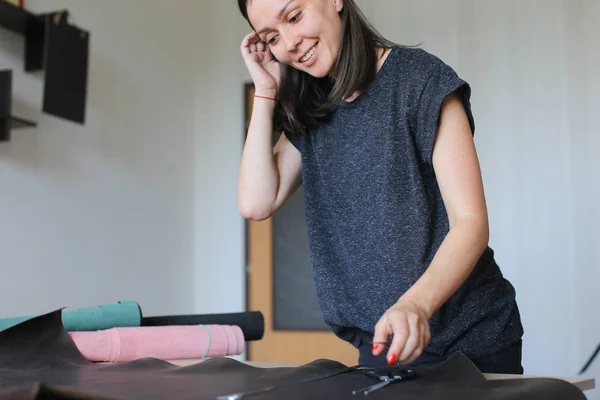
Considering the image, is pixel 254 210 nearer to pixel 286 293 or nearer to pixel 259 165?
pixel 259 165

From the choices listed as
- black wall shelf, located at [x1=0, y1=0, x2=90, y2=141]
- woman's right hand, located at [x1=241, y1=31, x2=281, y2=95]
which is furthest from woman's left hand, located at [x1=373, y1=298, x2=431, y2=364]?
black wall shelf, located at [x1=0, y1=0, x2=90, y2=141]

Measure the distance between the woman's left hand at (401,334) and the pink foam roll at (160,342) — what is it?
1.95 ft

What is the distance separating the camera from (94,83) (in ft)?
10.0

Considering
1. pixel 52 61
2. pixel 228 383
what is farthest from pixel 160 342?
pixel 52 61

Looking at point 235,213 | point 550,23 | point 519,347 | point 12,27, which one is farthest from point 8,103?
point 550,23

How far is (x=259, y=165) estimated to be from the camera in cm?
125

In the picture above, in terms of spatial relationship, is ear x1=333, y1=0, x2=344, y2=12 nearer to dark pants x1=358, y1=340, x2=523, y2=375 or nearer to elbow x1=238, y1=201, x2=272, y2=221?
elbow x1=238, y1=201, x2=272, y2=221

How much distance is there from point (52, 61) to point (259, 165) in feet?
5.31

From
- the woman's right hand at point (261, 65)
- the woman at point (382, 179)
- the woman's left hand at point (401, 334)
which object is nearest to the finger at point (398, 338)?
the woman's left hand at point (401, 334)

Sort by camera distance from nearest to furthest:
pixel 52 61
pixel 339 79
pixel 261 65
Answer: pixel 339 79 < pixel 261 65 < pixel 52 61

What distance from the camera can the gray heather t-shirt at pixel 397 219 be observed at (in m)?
1.00

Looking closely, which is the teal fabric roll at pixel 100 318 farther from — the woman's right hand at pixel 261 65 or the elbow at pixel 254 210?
the woman's right hand at pixel 261 65

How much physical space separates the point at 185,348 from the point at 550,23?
7.71 ft

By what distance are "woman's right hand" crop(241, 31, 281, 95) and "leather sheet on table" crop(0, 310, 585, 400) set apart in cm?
56
